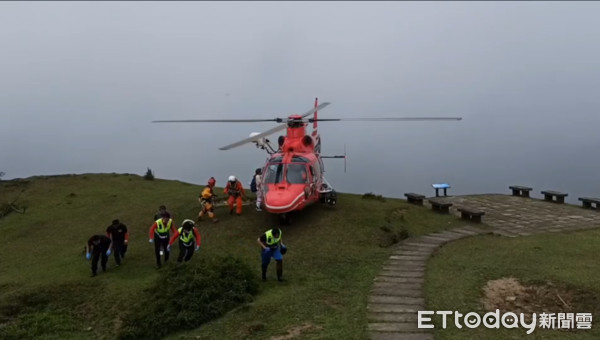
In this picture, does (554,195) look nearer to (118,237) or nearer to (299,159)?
(299,159)

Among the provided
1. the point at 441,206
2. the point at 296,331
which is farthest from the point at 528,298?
the point at 441,206

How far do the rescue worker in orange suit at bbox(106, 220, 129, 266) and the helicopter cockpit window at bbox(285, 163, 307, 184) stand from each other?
5.52 metres

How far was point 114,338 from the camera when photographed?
32.6 ft

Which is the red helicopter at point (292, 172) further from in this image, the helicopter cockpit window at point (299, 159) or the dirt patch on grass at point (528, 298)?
the dirt patch on grass at point (528, 298)

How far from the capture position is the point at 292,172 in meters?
16.5

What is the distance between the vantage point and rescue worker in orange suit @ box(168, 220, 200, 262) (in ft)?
41.9

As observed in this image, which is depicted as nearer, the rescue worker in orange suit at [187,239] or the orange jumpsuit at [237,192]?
the rescue worker in orange suit at [187,239]

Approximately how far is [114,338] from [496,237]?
12.4m

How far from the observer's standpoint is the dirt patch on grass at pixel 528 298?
32.3 ft

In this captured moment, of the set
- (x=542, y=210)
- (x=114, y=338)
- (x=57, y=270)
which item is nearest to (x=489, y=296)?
(x=114, y=338)

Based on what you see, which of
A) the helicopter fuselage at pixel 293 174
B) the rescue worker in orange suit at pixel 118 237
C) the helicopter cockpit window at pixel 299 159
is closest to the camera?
the rescue worker in orange suit at pixel 118 237

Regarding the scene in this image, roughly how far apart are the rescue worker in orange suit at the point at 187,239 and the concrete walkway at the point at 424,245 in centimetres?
497

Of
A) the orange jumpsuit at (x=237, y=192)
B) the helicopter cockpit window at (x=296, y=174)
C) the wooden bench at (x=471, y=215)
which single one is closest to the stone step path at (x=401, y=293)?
the wooden bench at (x=471, y=215)

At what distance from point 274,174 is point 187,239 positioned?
459cm
